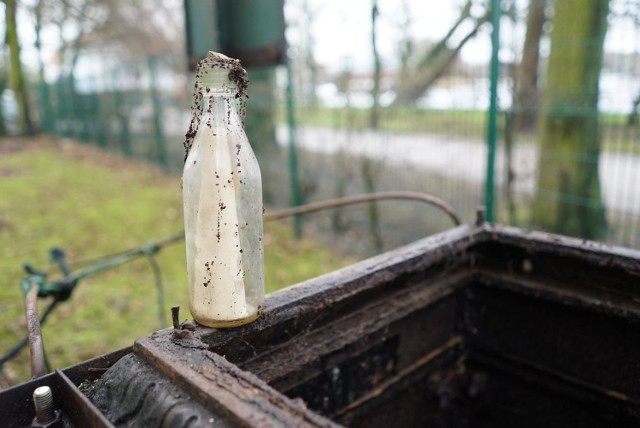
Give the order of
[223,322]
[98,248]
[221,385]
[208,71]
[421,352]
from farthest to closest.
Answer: [98,248] → [421,352] → [223,322] → [208,71] → [221,385]

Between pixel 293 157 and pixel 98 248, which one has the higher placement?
pixel 293 157

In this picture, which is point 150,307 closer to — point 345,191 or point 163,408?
point 345,191

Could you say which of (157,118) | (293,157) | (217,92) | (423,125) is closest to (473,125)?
(423,125)

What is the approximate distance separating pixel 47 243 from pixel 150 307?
2.85m

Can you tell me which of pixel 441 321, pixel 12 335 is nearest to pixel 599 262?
pixel 441 321

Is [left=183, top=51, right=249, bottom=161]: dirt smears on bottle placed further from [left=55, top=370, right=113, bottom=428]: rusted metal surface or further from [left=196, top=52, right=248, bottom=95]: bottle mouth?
[left=55, top=370, right=113, bottom=428]: rusted metal surface

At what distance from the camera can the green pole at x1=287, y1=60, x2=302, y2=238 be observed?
6.23 metres

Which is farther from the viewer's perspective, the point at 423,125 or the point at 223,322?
the point at 423,125

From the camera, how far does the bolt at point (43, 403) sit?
3.54ft

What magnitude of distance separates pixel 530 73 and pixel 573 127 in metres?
0.67

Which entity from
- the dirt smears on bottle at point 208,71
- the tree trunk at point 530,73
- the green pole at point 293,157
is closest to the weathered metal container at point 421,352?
the dirt smears on bottle at point 208,71

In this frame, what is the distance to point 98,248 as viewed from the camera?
6.52 meters

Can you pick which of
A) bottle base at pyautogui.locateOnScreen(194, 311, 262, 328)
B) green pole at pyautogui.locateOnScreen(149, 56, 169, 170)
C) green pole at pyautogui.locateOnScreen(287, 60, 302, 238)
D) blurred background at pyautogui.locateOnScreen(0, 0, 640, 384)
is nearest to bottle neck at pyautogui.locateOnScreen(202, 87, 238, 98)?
bottle base at pyautogui.locateOnScreen(194, 311, 262, 328)

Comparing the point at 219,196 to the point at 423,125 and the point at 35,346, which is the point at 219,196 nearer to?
the point at 35,346
